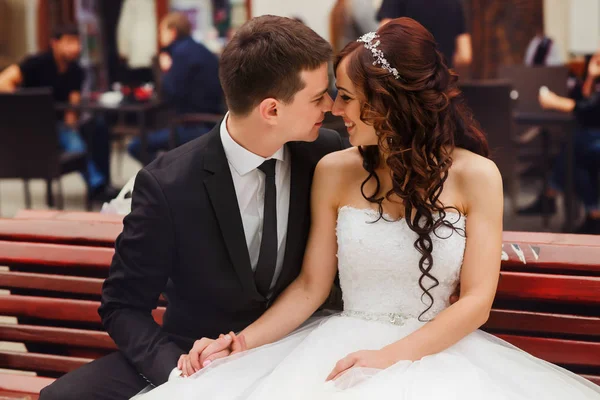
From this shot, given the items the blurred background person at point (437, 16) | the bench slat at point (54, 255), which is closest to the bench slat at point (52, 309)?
the bench slat at point (54, 255)

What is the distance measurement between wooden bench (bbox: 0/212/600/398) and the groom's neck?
598 millimetres

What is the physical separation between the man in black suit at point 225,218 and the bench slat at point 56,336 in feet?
1.09

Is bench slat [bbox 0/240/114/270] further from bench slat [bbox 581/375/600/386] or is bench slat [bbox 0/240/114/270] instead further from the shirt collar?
bench slat [bbox 581/375/600/386]

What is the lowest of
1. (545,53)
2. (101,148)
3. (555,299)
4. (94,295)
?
(101,148)

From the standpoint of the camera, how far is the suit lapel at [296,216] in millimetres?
2160

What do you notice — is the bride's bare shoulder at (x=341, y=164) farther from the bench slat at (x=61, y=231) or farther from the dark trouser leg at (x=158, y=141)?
the dark trouser leg at (x=158, y=141)

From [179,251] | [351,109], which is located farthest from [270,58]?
[179,251]

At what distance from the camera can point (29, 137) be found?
601 centimetres

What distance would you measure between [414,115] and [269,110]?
37cm

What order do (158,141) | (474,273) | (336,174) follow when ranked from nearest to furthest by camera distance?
(474,273) < (336,174) < (158,141)

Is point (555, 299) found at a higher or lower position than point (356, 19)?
lower

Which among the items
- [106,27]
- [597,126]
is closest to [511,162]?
[597,126]

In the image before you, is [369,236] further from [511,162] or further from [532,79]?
[532,79]

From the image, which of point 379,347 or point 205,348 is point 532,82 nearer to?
point 379,347
